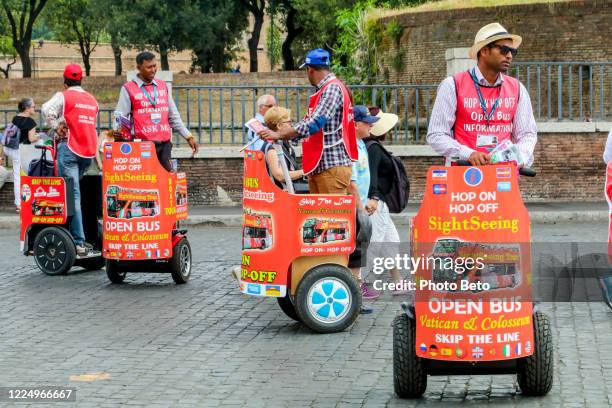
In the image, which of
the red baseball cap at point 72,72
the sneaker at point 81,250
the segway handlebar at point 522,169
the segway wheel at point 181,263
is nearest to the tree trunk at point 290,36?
the red baseball cap at point 72,72

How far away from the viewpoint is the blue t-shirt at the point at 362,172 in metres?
10.4

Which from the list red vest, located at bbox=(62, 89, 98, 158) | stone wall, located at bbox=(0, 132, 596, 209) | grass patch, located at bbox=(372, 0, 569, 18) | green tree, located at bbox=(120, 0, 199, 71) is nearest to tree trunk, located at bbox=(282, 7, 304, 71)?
green tree, located at bbox=(120, 0, 199, 71)

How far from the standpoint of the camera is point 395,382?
22.0ft

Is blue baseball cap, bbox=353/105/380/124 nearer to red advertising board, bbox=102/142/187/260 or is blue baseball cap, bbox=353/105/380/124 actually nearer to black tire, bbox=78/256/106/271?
red advertising board, bbox=102/142/187/260

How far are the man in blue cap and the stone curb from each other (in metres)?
8.58

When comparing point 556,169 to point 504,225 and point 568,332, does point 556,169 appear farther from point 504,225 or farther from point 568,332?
point 504,225

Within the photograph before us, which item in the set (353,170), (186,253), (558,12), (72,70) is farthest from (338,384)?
(558,12)

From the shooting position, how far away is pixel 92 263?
12.6 m

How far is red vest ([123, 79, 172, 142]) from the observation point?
38.2 ft

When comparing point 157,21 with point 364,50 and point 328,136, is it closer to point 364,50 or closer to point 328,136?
point 364,50

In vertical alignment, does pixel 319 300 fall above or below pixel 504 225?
below

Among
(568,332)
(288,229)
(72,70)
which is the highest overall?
(72,70)

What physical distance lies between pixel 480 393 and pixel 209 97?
44.3 ft

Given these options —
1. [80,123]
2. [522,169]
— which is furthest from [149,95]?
[522,169]
